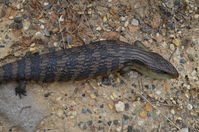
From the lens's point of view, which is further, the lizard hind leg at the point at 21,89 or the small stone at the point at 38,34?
the small stone at the point at 38,34

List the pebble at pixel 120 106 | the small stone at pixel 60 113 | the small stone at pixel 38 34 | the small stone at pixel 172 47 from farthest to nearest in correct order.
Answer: the small stone at pixel 172 47 → the small stone at pixel 38 34 → the pebble at pixel 120 106 → the small stone at pixel 60 113

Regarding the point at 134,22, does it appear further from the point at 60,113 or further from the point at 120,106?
the point at 60,113

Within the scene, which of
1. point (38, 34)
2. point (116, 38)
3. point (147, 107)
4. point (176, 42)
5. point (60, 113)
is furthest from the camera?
point (176, 42)

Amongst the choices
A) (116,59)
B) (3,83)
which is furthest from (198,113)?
(3,83)

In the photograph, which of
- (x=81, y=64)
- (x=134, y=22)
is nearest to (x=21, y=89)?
(x=81, y=64)

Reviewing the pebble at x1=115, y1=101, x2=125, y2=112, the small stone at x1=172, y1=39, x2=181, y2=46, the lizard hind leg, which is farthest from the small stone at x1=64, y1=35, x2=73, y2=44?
the small stone at x1=172, y1=39, x2=181, y2=46

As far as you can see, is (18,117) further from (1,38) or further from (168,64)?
(168,64)

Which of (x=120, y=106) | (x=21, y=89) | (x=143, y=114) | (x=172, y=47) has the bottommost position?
(x=143, y=114)

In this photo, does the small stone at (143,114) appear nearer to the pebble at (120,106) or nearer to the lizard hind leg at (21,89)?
the pebble at (120,106)

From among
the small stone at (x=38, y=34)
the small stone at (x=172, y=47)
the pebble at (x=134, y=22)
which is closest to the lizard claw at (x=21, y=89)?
the small stone at (x=38, y=34)

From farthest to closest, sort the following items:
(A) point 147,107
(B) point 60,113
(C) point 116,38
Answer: (C) point 116,38, (A) point 147,107, (B) point 60,113
